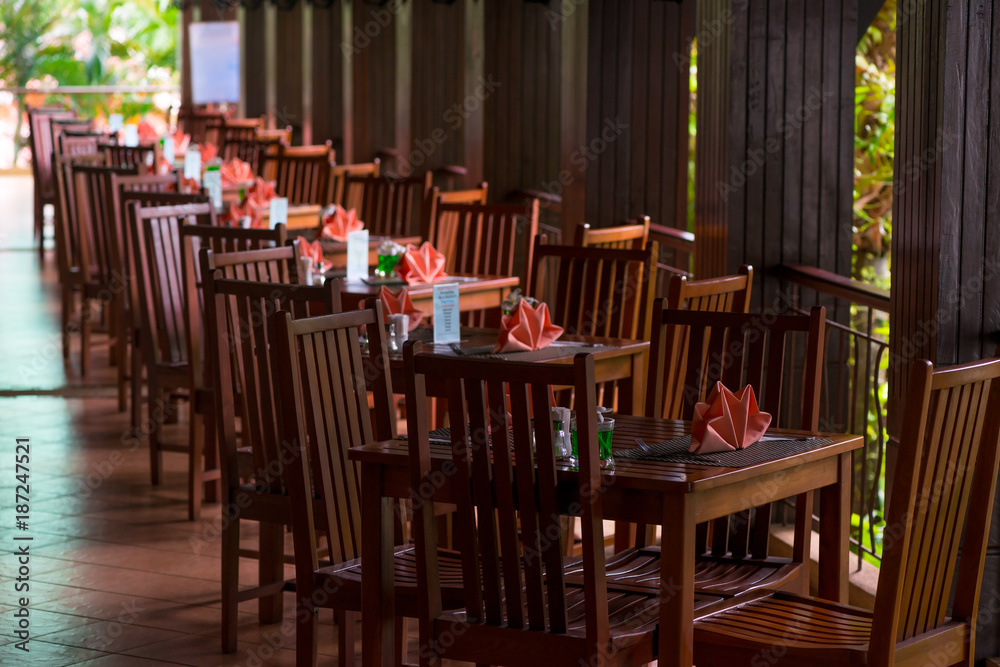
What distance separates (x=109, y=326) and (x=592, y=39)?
3144 mm

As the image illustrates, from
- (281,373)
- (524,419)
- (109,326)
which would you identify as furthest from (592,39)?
(524,419)

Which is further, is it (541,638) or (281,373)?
(281,373)

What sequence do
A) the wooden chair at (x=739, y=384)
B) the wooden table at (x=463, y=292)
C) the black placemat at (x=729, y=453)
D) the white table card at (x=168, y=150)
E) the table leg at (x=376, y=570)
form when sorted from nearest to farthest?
the black placemat at (x=729, y=453) < the table leg at (x=376, y=570) < the wooden chair at (x=739, y=384) < the wooden table at (x=463, y=292) < the white table card at (x=168, y=150)

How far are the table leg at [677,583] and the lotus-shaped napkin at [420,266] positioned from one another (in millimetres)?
2396

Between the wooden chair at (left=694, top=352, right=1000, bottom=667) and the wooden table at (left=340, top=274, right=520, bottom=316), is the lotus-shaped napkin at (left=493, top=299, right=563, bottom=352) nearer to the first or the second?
the wooden table at (left=340, top=274, right=520, bottom=316)

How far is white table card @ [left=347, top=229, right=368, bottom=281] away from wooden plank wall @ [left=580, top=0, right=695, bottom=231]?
1619 millimetres

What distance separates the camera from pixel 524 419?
2.15 m

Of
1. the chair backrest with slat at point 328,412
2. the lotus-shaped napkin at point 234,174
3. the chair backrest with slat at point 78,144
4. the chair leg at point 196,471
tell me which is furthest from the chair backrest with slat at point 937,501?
the chair backrest with slat at point 78,144

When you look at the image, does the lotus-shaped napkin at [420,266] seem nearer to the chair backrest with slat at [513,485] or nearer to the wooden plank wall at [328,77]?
the chair backrest with slat at [513,485]

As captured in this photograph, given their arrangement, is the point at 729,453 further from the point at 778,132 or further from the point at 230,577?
the point at 778,132

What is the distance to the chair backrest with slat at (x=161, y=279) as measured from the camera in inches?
179

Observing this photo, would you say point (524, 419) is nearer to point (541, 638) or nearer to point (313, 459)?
point (541, 638)

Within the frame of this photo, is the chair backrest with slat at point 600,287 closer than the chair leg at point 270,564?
No

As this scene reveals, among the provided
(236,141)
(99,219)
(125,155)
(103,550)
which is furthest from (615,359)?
(236,141)
